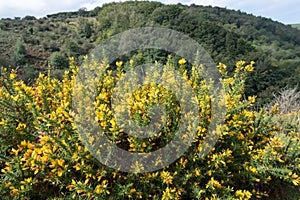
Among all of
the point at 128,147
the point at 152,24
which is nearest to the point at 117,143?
the point at 128,147

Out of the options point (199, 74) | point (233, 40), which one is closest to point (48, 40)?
point (233, 40)

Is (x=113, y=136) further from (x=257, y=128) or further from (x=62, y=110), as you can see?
(x=257, y=128)

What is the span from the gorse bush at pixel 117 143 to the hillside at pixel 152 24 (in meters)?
13.5

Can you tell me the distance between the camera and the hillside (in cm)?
2862

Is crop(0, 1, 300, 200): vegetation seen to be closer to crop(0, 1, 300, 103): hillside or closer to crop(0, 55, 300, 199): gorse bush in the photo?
crop(0, 55, 300, 199): gorse bush

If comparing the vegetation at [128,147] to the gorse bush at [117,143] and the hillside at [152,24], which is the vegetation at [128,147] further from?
the hillside at [152,24]

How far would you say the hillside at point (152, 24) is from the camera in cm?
2862

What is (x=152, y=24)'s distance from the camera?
46.5 m

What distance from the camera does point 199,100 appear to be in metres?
2.47

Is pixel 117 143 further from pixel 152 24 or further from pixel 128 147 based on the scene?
pixel 152 24

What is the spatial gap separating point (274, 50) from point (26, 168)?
6091 centimetres

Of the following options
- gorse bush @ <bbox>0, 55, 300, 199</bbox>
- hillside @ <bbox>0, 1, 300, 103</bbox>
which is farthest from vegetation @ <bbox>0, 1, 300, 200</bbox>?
hillside @ <bbox>0, 1, 300, 103</bbox>

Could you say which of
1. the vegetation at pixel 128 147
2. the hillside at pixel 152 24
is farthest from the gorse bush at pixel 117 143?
the hillside at pixel 152 24

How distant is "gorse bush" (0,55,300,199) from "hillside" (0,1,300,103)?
13.5 m
